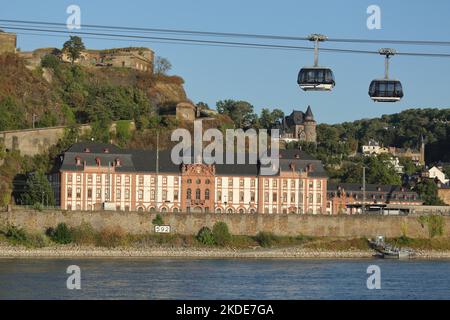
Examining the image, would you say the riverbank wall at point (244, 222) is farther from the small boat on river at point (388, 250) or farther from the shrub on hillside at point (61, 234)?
the small boat on river at point (388, 250)

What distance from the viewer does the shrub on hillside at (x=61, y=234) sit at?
78500 mm

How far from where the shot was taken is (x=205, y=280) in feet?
181

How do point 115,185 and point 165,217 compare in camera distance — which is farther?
point 115,185

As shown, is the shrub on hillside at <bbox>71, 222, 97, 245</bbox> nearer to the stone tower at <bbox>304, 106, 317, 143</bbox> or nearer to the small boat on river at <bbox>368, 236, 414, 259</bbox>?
the small boat on river at <bbox>368, 236, 414, 259</bbox>

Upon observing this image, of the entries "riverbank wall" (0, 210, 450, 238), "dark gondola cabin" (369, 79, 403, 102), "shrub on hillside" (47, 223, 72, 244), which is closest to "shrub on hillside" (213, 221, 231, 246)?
"riverbank wall" (0, 210, 450, 238)

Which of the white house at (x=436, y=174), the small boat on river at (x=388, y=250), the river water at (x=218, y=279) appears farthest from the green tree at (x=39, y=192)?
the white house at (x=436, y=174)

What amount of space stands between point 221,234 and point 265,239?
352 cm

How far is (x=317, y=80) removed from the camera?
127 feet

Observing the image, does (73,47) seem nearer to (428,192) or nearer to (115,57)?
(115,57)

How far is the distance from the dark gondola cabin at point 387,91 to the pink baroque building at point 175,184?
50.7 metres

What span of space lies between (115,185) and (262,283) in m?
37.6
